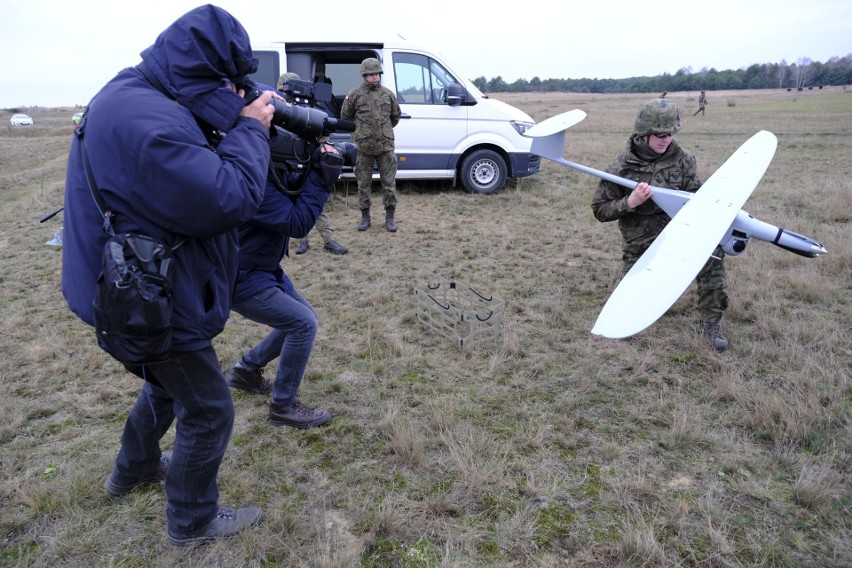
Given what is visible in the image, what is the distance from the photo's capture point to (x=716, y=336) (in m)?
3.99

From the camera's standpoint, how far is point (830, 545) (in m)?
2.20

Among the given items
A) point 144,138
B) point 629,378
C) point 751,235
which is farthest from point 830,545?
point 144,138

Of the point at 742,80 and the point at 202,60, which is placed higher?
the point at 742,80

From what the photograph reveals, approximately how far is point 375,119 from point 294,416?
467 centimetres

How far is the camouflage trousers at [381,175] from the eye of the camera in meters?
7.05

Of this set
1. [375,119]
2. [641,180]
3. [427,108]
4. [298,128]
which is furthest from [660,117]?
[427,108]

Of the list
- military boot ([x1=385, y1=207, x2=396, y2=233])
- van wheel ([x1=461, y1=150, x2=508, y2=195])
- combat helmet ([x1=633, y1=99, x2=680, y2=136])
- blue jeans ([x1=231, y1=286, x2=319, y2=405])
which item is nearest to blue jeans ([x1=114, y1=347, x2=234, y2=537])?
blue jeans ([x1=231, y1=286, x2=319, y2=405])

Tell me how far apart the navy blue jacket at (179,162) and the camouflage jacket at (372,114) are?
16.7 ft

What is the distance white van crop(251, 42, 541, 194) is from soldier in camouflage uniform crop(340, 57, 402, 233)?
1.31 meters

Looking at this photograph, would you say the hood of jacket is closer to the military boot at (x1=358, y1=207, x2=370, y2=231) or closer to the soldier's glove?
the soldier's glove

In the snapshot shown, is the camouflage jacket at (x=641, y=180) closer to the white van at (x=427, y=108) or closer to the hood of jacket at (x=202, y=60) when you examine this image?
the hood of jacket at (x=202, y=60)

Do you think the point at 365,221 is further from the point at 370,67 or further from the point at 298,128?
the point at 298,128

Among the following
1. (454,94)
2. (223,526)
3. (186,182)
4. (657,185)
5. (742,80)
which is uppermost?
(742,80)

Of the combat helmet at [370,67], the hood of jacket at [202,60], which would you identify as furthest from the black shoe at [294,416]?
the combat helmet at [370,67]
